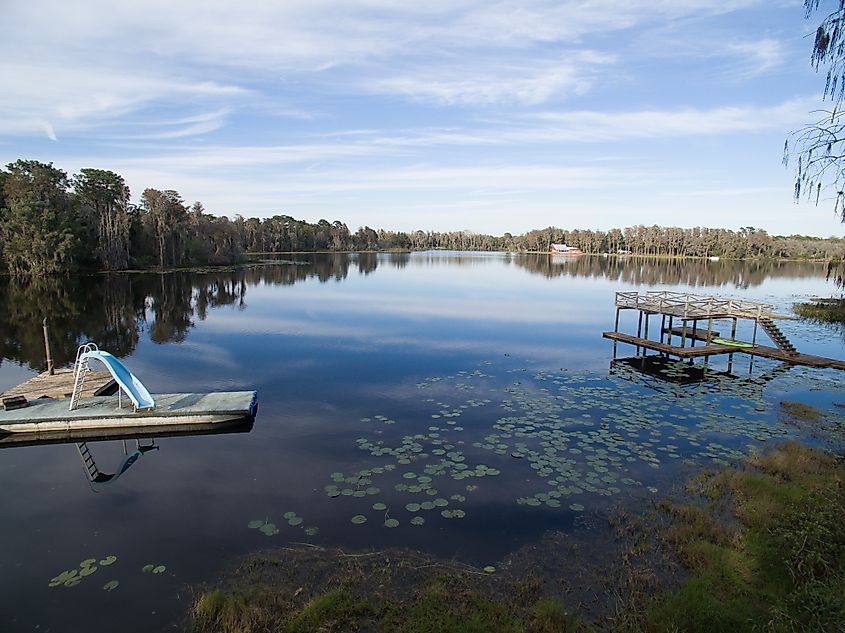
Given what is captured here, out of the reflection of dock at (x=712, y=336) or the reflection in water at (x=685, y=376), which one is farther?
the reflection of dock at (x=712, y=336)

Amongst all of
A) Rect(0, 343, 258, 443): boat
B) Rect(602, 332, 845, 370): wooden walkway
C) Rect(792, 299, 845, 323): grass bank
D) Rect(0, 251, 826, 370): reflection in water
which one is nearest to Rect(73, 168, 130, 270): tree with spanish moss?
Rect(0, 251, 826, 370): reflection in water

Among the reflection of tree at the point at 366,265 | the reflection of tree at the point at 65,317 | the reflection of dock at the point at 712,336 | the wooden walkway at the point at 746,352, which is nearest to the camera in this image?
the wooden walkway at the point at 746,352

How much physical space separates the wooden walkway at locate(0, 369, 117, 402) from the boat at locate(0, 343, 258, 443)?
825mm

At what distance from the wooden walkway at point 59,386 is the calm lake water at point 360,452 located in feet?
4.70

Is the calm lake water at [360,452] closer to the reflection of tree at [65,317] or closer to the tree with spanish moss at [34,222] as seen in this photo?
the reflection of tree at [65,317]

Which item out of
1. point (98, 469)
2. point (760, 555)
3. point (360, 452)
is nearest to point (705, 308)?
point (760, 555)

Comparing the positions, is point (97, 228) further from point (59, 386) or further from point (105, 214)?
point (59, 386)

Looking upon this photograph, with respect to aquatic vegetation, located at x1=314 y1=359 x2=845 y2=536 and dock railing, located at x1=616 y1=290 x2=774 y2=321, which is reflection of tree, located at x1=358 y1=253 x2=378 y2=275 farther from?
aquatic vegetation, located at x1=314 y1=359 x2=845 y2=536

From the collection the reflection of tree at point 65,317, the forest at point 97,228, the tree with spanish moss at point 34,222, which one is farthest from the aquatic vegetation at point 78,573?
the tree with spanish moss at point 34,222

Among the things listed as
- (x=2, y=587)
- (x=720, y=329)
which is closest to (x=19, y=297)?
(x=2, y=587)

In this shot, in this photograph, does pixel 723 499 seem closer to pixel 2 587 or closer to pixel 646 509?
pixel 646 509

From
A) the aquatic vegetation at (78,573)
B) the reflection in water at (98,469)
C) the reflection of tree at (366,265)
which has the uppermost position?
the reflection of tree at (366,265)

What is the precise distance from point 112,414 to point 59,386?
446cm

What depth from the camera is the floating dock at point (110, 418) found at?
13352mm
